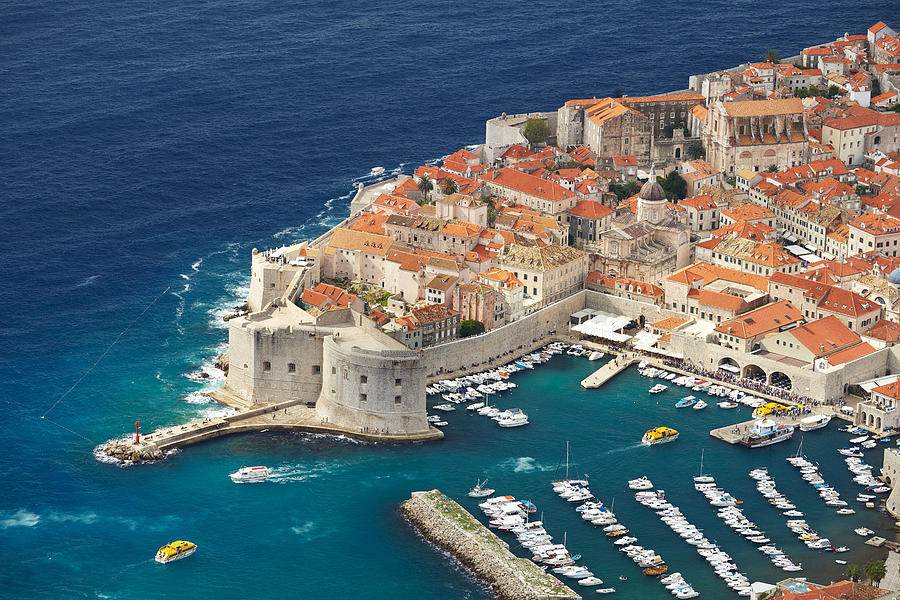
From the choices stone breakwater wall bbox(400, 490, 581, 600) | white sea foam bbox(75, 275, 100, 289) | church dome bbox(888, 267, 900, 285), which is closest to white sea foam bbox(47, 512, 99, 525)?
stone breakwater wall bbox(400, 490, 581, 600)

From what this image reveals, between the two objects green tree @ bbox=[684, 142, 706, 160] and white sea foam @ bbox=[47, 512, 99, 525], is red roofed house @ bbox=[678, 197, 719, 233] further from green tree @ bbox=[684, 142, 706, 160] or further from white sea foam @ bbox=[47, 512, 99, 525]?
white sea foam @ bbox=[47, 512, 99, 525]

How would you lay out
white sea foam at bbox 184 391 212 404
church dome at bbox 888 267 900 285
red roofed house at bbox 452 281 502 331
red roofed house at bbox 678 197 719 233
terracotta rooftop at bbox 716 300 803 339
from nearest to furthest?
white sea foam at bbox 184 391 212 404
terracotta rooftop at bbox 716 300 803 339
red roofed house at bbox 452 281 502 331
church dome at bbox 888 267 900 285
red roofed house at bbox 678 197 719 233

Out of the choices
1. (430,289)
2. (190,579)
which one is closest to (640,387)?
(430,289)

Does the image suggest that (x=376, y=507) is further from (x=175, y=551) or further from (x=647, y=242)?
(x=647, y=242)

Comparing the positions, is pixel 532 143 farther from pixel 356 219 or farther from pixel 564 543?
pixel 564 543

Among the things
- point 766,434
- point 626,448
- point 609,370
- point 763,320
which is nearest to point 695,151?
point 763,320

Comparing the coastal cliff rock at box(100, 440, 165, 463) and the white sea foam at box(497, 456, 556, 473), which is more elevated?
the coastal cliff rock at box(100, 440, 165, 463)
